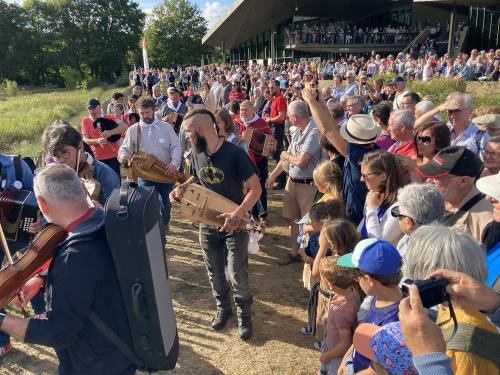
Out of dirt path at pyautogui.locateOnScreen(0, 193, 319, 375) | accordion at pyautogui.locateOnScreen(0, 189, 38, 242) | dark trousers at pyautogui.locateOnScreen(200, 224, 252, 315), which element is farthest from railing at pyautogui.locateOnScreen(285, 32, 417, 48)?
accordion at pyautogui.locateOnScreen(0, 189, 38, 242)

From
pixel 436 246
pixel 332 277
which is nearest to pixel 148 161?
pixel 332 277

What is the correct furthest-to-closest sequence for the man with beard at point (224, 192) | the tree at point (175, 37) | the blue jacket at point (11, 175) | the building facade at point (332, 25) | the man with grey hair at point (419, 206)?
the tree at point (175, 37) → the building facade at point (332, 25) → the man with beard at point (224, 192) → the blue jacket at point (11, 175) → the man with grey hair at point (419, 206)

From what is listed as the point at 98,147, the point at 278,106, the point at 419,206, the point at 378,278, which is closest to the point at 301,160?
the point at 419,206

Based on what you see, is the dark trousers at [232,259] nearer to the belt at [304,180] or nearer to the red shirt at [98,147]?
the belt at [304,180]

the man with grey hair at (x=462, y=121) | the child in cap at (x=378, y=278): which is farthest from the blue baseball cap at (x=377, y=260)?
the man with grey hair at (x=462, y=121)

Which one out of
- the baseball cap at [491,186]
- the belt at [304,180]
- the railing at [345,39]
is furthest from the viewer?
the railing at [345,39]

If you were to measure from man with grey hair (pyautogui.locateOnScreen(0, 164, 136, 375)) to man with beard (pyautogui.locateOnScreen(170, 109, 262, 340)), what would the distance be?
168cm

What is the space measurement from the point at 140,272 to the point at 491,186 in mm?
2011

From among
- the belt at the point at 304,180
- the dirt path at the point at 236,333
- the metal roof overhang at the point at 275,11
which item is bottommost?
the dirt path at the point at 236,333

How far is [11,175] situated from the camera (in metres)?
3.67

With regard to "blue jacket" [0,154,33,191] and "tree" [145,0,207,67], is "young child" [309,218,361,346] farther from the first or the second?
"tree" [145,0,207,67]

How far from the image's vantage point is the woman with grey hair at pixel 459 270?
61.0 inches

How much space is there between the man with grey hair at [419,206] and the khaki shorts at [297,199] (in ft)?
8.38

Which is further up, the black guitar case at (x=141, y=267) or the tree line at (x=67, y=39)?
the tree line at (x=67, y=39)
